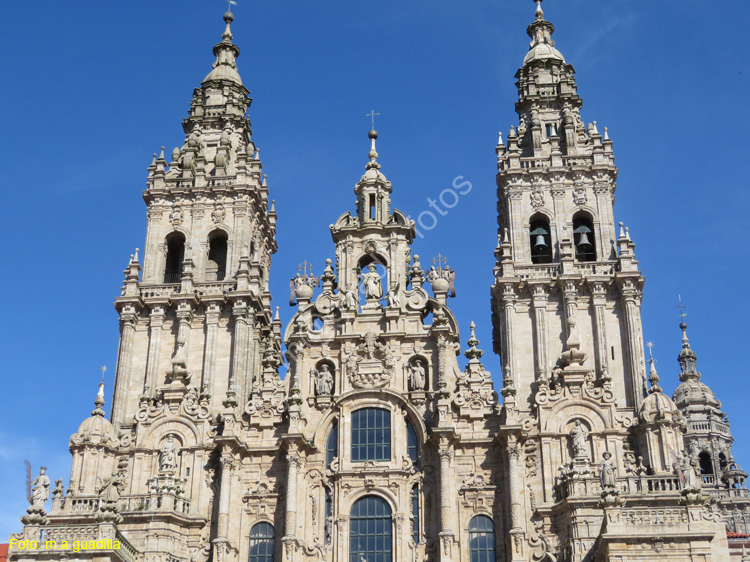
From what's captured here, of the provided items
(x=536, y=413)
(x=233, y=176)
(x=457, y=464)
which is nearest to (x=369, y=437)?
(x=457, y=464)

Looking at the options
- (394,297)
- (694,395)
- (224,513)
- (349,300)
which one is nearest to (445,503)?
(224,513)

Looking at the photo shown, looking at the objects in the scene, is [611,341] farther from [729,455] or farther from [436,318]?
[729,455]

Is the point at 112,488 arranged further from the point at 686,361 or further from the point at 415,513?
the point at 686,361

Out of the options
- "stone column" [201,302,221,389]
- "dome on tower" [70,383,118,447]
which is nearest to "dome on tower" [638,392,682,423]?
"stone column" [201,302,221,389]

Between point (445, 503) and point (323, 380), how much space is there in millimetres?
7287

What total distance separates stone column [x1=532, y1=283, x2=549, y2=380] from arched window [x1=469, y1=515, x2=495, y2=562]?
604 cm

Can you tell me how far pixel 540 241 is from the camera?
4762 centimetres

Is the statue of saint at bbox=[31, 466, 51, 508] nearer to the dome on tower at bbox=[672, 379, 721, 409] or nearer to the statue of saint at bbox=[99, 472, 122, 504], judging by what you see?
the statue of saint at bbox=[99, 472, 122, 504]

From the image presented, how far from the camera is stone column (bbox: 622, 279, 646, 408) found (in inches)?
1719

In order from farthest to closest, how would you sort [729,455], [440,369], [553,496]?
[729,455] → [440,369] → [553,496]

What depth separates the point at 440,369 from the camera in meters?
43.9

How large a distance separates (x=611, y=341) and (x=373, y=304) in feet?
31.7

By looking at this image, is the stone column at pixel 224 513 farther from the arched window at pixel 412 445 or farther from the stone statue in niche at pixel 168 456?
the arched window at pixel 412 445

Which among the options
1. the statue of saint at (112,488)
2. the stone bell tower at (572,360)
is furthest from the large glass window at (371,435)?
the statue of saint at (112,488)
